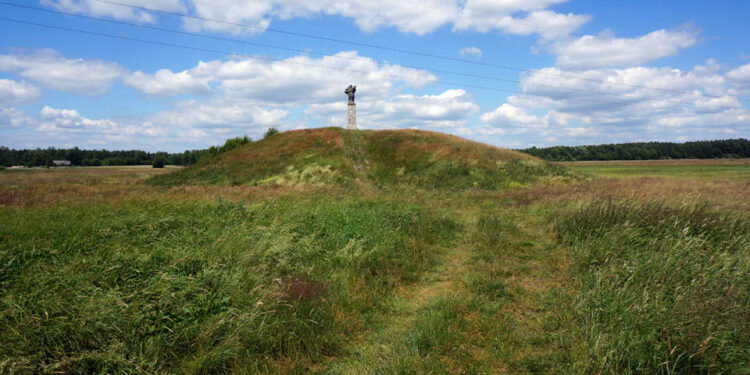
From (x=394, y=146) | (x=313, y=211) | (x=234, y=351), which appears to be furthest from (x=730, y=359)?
(x=394, y=146)

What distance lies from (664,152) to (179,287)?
429 feet

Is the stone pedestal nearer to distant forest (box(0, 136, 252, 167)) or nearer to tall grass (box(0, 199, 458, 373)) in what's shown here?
tall grass (box(0, 199, 458, 373))

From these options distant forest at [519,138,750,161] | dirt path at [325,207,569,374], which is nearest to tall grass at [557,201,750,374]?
dirt path at [325,207,569,374]

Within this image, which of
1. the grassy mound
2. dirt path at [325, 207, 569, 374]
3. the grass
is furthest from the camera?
the grass

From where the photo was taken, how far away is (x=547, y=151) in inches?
4368

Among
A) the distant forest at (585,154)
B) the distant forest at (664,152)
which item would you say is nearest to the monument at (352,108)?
the distant forest at (585,154)

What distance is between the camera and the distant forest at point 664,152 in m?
96.9

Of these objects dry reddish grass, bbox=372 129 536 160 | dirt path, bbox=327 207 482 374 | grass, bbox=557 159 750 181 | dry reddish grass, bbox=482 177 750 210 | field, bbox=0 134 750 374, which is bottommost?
dirt path, bbox=327 207 482 374

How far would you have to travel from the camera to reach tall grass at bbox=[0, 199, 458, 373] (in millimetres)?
4090

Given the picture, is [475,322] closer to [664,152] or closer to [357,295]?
[357,295]

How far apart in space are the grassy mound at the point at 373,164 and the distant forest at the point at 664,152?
7150cm

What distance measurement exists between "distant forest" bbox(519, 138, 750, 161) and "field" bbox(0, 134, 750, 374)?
9598 cm

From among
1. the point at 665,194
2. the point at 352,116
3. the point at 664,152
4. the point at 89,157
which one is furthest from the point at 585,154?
the point at 89,157

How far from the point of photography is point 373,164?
3278cm
